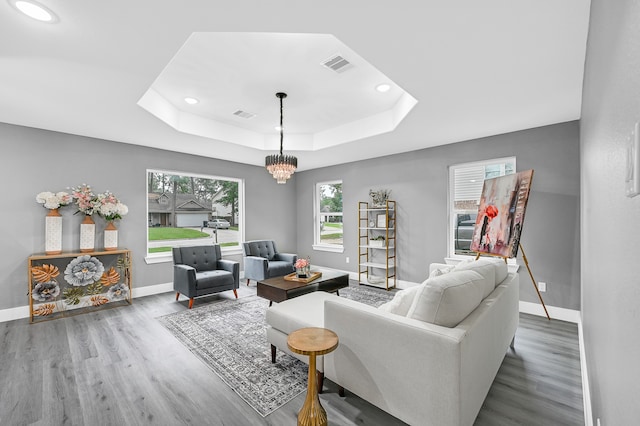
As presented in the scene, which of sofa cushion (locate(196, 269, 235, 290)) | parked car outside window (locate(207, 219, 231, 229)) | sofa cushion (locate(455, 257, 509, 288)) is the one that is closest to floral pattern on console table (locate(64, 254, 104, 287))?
sofa cushion (locate(196, 269, 235, 290))

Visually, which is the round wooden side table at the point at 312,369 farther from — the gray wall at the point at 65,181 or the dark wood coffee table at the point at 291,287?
the gray wall at the point at 65,181

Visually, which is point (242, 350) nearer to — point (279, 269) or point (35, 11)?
point (279, 269)

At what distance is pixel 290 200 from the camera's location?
728cm

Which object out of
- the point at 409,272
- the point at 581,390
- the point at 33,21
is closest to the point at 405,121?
the point at 409,272

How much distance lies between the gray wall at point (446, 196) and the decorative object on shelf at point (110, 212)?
3.88 m

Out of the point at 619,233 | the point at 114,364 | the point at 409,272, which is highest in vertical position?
the point at 619,233

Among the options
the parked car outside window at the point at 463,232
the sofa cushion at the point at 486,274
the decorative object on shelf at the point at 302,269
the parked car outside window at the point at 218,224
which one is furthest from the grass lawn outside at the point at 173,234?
the sofa cushion at the point at 486,274

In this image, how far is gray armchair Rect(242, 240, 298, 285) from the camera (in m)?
5.15

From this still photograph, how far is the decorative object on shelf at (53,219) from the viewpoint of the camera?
151 inches

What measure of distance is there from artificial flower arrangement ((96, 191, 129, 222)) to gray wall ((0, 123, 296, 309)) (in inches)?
7.8

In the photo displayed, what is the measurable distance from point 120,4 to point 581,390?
4109 mm

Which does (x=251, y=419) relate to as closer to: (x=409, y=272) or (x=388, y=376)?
(x=388, y=376)

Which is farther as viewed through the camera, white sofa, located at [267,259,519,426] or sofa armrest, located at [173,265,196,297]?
sofa armrest, located at [173,265,196,297]

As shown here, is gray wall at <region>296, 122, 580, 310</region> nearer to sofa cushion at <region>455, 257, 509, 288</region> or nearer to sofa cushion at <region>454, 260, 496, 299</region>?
sofa cushion at <region>455, 257, 509, 288</region>
